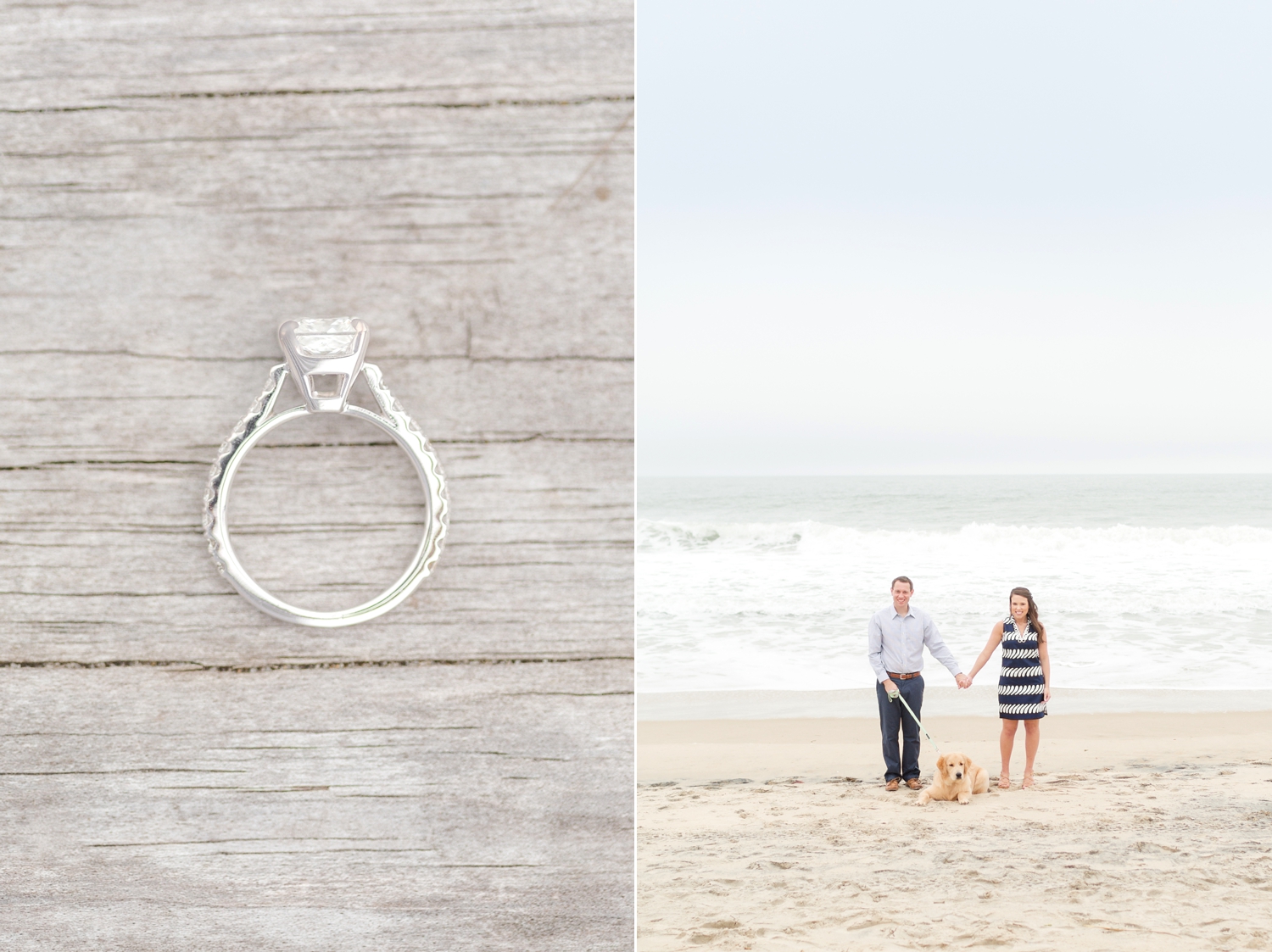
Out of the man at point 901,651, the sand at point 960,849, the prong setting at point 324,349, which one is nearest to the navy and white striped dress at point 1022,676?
the man at point 901,651

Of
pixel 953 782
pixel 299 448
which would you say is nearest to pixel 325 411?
pixel 299 448

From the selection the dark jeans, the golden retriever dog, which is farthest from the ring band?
the golden retriever dog

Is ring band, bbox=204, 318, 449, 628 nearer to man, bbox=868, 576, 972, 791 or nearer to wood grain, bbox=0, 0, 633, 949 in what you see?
wood grain, bbox=0, 0, 633, 949

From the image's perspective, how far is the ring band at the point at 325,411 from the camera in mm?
593

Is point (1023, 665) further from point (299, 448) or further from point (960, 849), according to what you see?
point (299, 448)

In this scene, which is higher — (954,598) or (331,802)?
(331,802)

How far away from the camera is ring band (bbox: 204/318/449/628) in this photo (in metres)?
0.59

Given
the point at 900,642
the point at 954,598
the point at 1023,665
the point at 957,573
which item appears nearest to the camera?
the point at 900,642

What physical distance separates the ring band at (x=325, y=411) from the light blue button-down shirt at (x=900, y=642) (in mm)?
4102

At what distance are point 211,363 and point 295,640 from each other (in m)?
0.19

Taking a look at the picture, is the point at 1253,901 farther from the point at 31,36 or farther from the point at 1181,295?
the point at 1181,295

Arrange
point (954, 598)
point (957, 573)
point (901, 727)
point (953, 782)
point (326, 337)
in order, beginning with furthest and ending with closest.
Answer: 1. point (957, 573)
2. point (954, 598)
3. point (901, 727)
4. point (953, 782)
5. point (326, 337)

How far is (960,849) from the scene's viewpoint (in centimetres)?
434

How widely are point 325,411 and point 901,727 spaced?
17.1 ft
